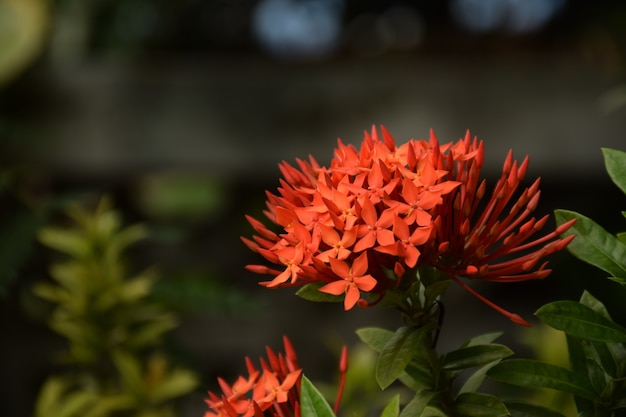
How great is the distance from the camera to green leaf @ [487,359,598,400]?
1.81 ft

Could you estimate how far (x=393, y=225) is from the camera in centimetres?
50

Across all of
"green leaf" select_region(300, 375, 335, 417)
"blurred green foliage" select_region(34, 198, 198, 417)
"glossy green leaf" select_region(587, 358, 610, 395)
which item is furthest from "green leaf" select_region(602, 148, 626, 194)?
"blurred green foliage" select_region(34, 198, 198, 417)

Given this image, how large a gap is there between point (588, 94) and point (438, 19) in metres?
0.72

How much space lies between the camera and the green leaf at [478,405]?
0.54 meters

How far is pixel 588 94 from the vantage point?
1.88m

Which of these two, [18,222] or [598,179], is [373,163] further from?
[598,179]

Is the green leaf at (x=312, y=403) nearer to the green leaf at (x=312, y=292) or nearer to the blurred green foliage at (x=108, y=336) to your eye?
the green leaf at (x=312, y=292)

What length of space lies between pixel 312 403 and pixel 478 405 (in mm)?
133

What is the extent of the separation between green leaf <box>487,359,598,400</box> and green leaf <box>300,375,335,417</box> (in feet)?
0.43

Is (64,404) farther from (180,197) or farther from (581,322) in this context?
(180,197)

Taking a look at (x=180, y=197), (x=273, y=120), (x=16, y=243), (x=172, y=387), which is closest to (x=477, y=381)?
(x=172, y=387)

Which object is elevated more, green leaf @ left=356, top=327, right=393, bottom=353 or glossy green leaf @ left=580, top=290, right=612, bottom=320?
green leaf @ left=356, top=327, right=393, bottom=353

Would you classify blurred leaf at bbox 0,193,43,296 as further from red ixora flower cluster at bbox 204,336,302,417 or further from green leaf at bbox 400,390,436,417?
green leaf at bbox 400,390,436,417

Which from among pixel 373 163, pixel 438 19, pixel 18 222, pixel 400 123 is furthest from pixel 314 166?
pixel 438 19
